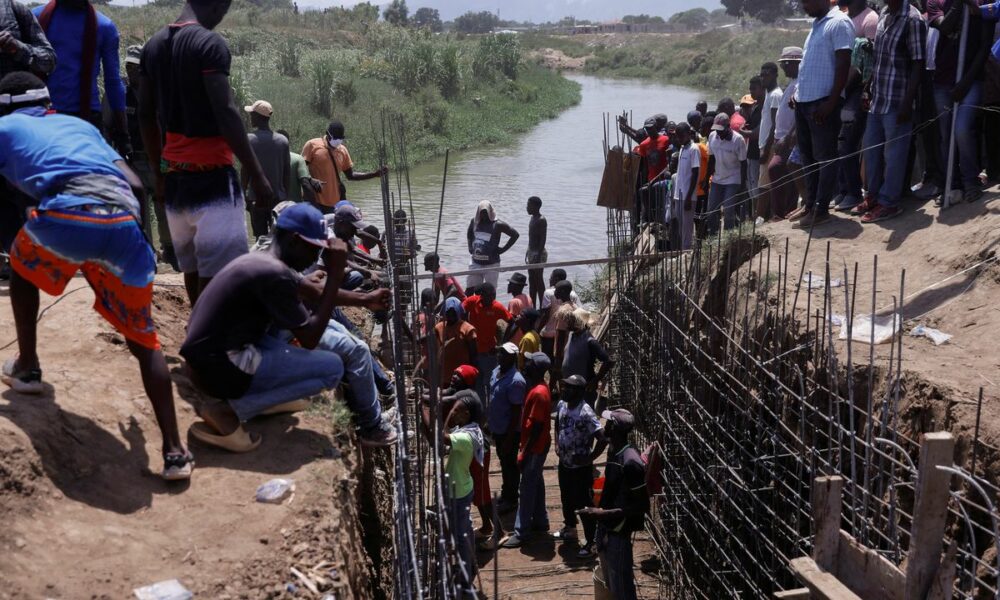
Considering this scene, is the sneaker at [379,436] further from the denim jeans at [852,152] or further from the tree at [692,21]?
the tree at [692,21]

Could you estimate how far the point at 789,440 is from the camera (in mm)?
6004

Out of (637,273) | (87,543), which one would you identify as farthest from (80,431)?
(637,273)

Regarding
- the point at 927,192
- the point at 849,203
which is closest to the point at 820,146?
the point at 849,203

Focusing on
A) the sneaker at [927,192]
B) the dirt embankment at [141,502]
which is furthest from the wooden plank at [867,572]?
the sneaker at [927,192]

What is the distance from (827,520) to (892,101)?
439 centimetres

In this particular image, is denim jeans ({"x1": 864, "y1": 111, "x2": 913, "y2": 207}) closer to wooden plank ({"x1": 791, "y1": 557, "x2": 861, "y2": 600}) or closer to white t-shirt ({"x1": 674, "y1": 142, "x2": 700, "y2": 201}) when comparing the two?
white t-shirt ({"x1": 674, "y1": 142, "x2": 700, "y2": 201})

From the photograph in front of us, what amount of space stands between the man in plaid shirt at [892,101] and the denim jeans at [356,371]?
4550 mm

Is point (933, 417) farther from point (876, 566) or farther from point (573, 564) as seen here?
point (573, 564)

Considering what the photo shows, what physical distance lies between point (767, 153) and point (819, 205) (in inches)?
74.8

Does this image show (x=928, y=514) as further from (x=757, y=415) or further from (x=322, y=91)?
(x=322, y=91)

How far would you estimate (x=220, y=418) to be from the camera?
4117mm

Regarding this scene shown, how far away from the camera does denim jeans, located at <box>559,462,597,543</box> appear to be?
23.2 feet

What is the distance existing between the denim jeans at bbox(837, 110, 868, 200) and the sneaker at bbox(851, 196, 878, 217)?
13 centimetres

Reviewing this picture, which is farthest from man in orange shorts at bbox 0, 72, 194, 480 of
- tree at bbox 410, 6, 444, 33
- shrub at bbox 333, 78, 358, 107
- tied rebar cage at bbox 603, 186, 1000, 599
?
tree at bbox 410, 6, 444, 33
